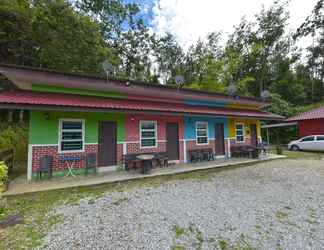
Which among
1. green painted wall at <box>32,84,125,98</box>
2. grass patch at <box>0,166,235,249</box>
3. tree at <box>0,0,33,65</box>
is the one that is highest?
tree at <box>0,0,33,65</box>

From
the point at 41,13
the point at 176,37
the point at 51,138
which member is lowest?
the point at 51,138

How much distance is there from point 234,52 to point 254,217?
29063 millimetres

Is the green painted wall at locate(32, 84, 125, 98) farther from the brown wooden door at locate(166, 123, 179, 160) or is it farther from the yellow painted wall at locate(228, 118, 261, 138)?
the yellow painted wall at locate(228, 118, 261, 138)

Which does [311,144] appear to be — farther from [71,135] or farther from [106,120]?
[71,135]

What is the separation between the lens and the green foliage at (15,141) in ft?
33.0

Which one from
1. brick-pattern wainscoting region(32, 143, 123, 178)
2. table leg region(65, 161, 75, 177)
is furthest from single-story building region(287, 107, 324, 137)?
table leg region(65, 161, 75, 177)

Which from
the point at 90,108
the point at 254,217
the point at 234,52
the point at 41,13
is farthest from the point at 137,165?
the point at 234,52

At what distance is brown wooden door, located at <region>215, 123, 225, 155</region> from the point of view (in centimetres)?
1086

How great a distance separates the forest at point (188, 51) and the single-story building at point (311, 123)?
308 centimetres

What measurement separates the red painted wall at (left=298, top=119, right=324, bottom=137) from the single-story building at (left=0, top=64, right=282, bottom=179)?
29.6 ft

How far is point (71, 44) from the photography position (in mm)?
15055

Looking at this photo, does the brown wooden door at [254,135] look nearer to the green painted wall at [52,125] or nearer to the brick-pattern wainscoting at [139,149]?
the brick-pattern wainscoting at [139,149]

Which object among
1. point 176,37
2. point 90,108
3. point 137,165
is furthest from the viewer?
point 176,37

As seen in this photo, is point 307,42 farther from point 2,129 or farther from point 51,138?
point 2,129
